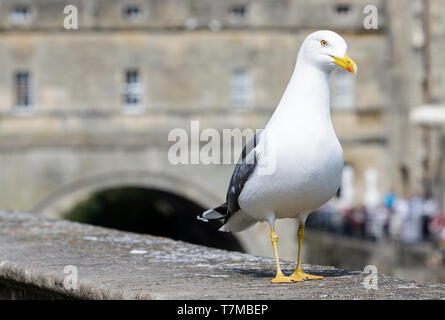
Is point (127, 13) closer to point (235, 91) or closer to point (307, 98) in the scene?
point (235, 91)

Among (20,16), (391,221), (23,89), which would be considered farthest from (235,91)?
(391,221)

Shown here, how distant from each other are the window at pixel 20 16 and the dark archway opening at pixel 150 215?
4.89 meters

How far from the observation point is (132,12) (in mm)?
28375

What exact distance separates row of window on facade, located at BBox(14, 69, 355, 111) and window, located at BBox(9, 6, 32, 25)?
5.39ft

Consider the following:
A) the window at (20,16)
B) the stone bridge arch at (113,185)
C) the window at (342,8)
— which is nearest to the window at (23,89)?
the window at (20,16)

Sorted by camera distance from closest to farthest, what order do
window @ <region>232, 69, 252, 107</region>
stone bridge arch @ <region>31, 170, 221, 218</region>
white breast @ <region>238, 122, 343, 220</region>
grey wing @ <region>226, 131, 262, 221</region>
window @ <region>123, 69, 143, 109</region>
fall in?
white breast @ <region>238, 122, 343, 220</region> → grey wing @ <region>226, 131, 262, 221</region> → stone bridge arch @ <region>31, 170, 221, 218</region> → window @ <region>123, 69, 143, 109</region> → window @ <region>232, 69, 252, 107</region>

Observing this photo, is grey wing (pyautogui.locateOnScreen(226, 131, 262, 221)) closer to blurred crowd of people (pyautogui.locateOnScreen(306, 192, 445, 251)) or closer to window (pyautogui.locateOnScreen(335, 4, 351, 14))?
blurred crowd of people (pyautogui.locateOnScreen(306, 192, 445, 251))

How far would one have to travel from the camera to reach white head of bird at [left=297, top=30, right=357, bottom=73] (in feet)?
15.3

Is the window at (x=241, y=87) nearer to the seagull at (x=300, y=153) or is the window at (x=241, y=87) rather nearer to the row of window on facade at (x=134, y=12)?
the row of window on facade at (x=134, y=12)

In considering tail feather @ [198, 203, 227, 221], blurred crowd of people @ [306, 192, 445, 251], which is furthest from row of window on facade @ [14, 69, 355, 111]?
tail feather @ [198, 203, 227, 221]

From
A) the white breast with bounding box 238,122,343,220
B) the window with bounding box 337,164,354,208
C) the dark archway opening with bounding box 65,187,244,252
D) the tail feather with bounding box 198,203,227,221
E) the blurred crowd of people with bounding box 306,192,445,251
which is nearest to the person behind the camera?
the white breast with bounding box 238,122,343,220

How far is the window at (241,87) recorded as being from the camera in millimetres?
29000

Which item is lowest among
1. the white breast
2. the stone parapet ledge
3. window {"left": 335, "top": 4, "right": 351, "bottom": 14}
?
the stone parapet ledge

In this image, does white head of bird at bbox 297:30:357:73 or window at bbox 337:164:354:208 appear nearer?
white head of bird at bbox 297:30:357:73
